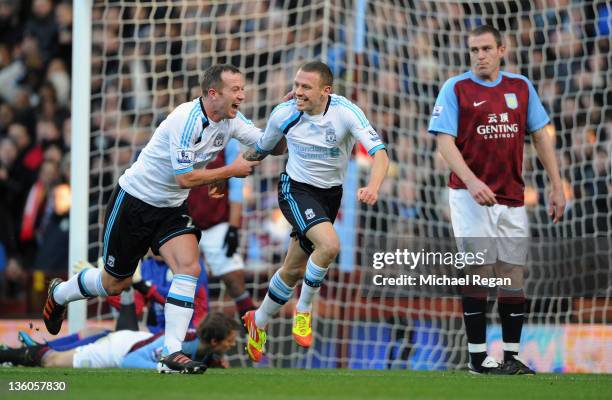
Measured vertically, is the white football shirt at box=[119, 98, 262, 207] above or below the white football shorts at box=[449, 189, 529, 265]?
above

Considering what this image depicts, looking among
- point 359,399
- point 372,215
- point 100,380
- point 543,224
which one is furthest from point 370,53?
point 359,399

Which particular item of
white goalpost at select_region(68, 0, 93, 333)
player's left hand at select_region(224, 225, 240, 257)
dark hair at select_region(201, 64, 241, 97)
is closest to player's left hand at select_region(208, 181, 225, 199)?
dark hair at select_region(201, 64, 241, 97)

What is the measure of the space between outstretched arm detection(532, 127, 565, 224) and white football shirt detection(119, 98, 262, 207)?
78.5 inches

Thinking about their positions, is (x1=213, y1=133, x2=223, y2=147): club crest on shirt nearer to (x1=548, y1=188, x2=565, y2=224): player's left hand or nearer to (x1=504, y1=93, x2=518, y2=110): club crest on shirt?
(x1=504, y1=93, x2=518, y2=110): club crest on shirt

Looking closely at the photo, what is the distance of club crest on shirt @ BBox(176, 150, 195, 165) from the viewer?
7.11m

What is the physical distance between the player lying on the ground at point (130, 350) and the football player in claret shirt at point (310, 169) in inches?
24.8

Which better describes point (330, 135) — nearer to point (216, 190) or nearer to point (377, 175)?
point (377, 175)

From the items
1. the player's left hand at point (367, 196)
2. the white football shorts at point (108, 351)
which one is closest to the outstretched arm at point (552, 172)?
the player's left hand at point (367, 196)

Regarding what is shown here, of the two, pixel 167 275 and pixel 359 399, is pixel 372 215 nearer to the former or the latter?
pixel 167 275

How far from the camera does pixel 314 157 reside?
7.81 m

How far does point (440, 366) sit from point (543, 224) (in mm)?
1941

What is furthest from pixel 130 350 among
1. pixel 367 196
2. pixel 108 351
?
pixel 367 196

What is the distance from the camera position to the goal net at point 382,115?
34.3 feet

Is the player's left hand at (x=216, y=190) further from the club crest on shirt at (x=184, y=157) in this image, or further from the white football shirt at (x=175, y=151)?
the club crest on shirt at (x=184, y=157)
